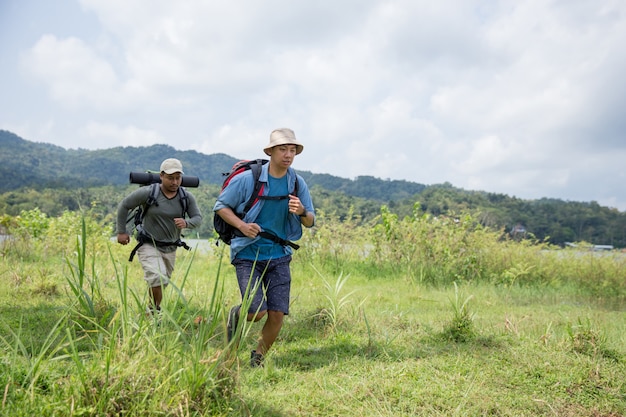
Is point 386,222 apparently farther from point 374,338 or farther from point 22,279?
point 22,279

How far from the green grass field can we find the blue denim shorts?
248 mm

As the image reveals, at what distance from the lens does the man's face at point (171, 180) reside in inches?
216

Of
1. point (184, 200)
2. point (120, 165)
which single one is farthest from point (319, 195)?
point (120, 165)

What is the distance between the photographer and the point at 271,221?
172 inches

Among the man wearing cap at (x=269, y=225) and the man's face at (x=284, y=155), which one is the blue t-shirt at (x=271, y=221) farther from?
the man's face at (x=284, y=155)

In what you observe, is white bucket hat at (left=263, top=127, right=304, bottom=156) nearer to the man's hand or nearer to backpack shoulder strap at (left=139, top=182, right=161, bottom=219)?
backpack shoulder strap at (left=139, top=182, right=161, bottom=219)

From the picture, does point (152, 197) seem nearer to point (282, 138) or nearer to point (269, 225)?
point (269, 225)

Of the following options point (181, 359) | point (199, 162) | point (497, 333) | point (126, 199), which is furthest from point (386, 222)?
point (199, 162)

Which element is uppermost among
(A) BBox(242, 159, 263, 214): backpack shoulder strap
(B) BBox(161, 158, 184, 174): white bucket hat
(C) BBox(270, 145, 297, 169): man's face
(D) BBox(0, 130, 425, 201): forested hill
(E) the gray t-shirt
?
(D) BBox(0, 130, 425, 201): forested hill

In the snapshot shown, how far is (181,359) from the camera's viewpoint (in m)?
2.78

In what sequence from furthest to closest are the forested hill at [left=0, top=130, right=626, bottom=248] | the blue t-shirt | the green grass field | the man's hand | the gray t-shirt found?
the forested hill at [left=0, top=130, right=626, bottom=248]
the man's hand
the gray t-shirt
the blue t-shirt
the green grass field

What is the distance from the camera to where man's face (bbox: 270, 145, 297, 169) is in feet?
13.9

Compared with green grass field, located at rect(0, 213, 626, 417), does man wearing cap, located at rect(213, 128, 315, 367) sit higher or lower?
higher

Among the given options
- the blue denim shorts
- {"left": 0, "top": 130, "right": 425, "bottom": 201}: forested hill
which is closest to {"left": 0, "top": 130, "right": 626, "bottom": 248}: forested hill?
{"left": 0, "top": 130, "right": 425, "bottom": 201}: forested hill
